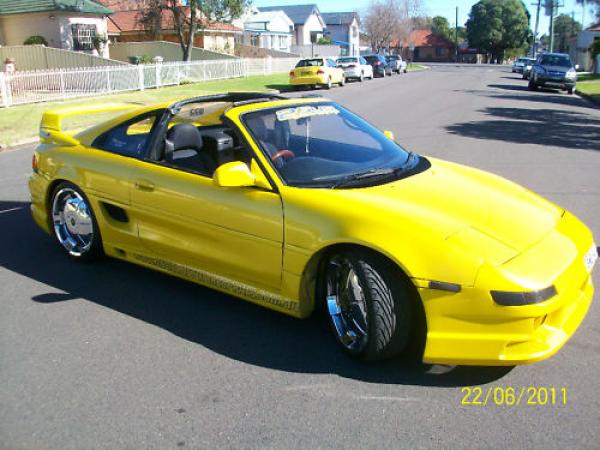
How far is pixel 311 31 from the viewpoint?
7931cm

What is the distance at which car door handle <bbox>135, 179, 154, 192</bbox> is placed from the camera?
4.56 meters

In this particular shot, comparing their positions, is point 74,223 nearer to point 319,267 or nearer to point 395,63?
point 319,267

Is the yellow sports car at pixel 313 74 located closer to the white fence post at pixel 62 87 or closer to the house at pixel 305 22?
the white fence post at pixel 62 87

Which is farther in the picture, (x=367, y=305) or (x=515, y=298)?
(x=367, y=305)

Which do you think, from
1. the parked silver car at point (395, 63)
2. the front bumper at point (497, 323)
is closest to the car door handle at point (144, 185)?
the front bumper at point (497, 323)

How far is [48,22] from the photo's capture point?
105 ft

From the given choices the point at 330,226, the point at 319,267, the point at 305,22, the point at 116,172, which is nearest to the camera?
the point at 330,226

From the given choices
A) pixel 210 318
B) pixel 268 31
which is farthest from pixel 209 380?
pixel 268 31

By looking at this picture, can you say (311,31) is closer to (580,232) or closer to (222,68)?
(222,68)

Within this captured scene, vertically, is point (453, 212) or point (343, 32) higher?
point (343, 32)

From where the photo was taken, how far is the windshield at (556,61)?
29.6 m

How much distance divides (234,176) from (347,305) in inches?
40.8

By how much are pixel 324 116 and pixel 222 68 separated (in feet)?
104

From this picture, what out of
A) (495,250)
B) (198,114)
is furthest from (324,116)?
(495,250)
